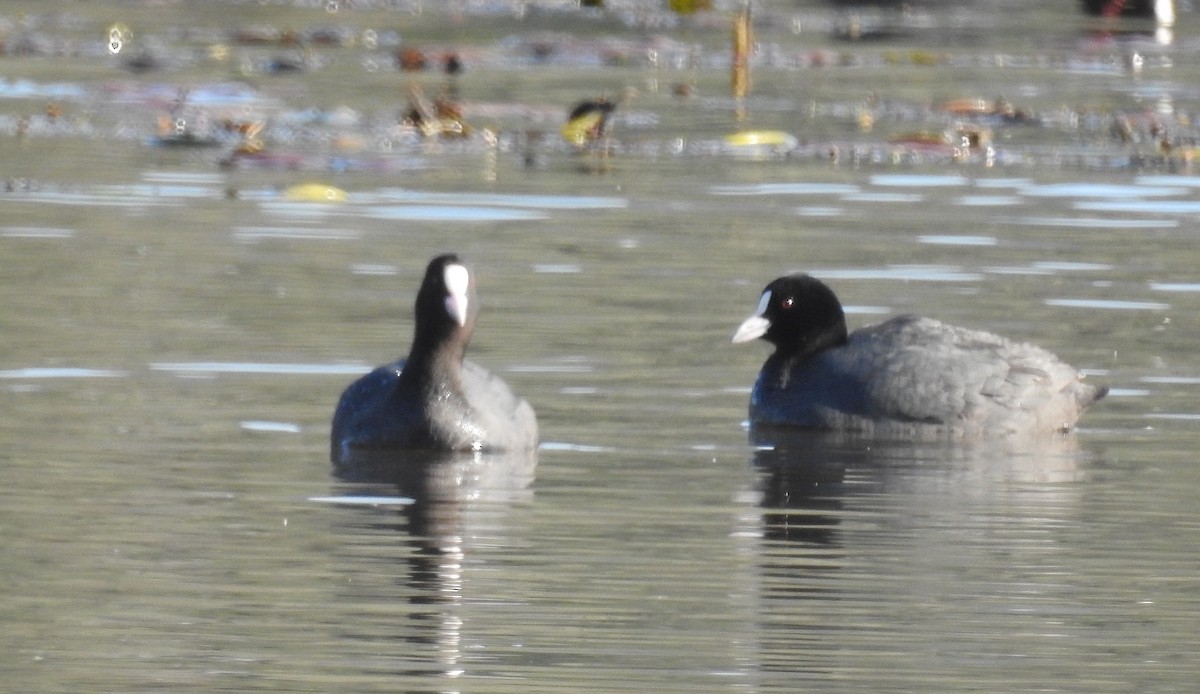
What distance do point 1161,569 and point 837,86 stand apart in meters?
19.7

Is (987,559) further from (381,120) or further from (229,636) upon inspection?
(381,120)

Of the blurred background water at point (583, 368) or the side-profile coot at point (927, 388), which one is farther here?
the side-profile coot at point (927, 388)

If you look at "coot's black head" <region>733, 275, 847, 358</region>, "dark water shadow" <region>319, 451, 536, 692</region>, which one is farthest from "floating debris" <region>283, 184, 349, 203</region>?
"dark water shadow" <region>319, 451, 536, 692</region>

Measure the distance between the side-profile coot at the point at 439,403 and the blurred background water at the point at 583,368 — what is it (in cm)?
26

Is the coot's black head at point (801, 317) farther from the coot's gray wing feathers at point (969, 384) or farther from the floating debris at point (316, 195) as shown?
the floating debris at point (316, 195)

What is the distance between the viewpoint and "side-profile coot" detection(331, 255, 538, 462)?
1148cm

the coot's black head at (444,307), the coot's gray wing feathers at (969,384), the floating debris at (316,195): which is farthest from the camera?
the floating debris at (316,195)

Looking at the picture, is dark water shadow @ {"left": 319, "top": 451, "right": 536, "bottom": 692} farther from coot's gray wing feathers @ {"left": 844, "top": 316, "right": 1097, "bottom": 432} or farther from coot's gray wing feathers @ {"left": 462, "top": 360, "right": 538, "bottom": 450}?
coot's gray wing feathers @ {"left": 844, "top": 316, "right": 1097, "bottom": 432}

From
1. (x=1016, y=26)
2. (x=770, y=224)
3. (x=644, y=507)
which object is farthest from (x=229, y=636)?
(x=1016, y=26)

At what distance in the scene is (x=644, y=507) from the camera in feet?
33.3

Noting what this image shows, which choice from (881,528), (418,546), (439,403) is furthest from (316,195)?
(418,546)

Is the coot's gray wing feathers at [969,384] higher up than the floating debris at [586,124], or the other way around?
the floating debris at [586,124]

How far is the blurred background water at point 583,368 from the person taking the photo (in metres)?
8.02

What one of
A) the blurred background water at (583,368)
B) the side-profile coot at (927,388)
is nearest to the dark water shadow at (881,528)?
the blurred background water at (583,368)
